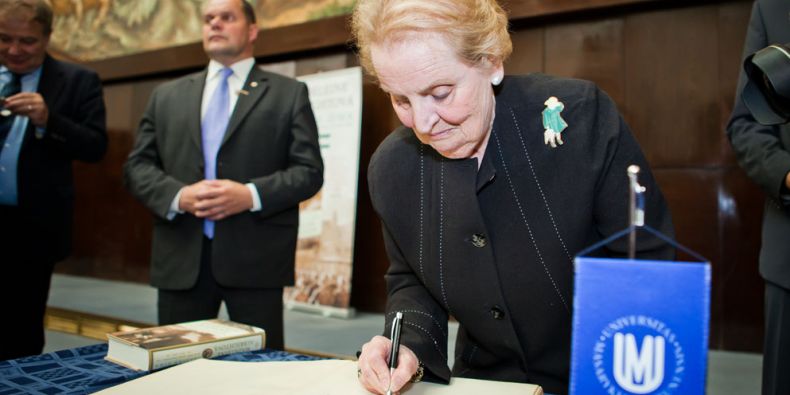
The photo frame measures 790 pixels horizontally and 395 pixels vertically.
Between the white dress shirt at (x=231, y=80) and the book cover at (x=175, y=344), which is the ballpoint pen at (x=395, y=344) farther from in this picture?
the white dress shirt at (x=231, y=80)

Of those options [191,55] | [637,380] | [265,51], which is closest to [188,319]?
[637,380]

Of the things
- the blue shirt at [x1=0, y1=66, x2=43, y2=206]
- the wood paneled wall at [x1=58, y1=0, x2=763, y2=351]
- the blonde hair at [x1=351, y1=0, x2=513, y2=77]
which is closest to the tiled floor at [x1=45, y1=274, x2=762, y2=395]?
the wood paneled wall at [x1=58, y1=0, x2=763, y2=351]

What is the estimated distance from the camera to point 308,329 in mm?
4805

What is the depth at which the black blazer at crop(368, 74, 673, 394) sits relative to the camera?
1.24 meters

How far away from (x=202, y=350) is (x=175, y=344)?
64 millimetres

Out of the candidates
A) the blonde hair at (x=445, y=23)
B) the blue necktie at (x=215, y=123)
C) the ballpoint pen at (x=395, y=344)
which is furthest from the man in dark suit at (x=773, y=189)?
the blue necktie at (x=215, y=123)

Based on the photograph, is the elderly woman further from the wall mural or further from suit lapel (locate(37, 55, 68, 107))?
the wall mural

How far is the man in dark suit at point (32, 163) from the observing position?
2.55 meters

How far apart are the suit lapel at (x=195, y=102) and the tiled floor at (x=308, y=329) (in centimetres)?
187

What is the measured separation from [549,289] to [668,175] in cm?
364

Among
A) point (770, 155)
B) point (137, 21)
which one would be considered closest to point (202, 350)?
point (770, 155)

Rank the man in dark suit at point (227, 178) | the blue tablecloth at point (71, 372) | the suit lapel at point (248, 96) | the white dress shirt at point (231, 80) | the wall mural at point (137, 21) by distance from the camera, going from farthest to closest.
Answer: the wall mural at point (137, 21)
the white dress shirt at point (231, 80)
the suit lapel at point (248, 96)
the man in dark suit at point (227, 178)
the blue tablecloth at point (71, 372)

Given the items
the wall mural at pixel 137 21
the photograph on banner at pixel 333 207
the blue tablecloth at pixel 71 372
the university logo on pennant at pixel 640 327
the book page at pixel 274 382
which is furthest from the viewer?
the wall mural at pixel 137 21

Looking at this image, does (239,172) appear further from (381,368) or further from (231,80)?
(381,368)
